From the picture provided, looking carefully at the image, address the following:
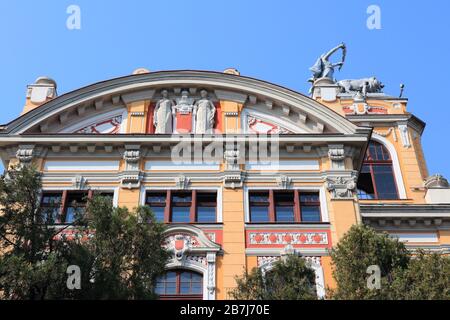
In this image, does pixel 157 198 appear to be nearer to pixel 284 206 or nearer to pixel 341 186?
pixel 284 206

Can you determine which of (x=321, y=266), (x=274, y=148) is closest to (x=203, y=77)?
(x=274, y=148)

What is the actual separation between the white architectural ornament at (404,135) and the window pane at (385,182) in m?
1.73

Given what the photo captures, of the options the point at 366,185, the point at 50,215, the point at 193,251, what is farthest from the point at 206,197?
the point at 366,185

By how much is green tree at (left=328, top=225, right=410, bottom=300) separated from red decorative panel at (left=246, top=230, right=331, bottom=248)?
4.77m

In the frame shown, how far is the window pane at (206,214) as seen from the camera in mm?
24562

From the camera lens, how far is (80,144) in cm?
2595

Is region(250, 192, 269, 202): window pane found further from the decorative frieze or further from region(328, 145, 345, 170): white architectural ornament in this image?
region(328, 145, 345, 170): white architectural ornament

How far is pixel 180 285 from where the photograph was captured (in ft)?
73.9

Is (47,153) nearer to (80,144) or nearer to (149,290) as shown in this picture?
(80,144)

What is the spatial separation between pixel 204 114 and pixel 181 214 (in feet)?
15.6

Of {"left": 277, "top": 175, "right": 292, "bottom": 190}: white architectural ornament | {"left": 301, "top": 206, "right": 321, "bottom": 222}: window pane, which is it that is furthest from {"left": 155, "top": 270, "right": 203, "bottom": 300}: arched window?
{"left": 277, "top": 175, "right": 292, "bottom": 190}: white architectural ornament

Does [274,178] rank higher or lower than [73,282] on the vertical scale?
higher

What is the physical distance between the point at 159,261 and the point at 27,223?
3.60 m

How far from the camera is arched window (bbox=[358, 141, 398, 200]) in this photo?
33.6 metres
